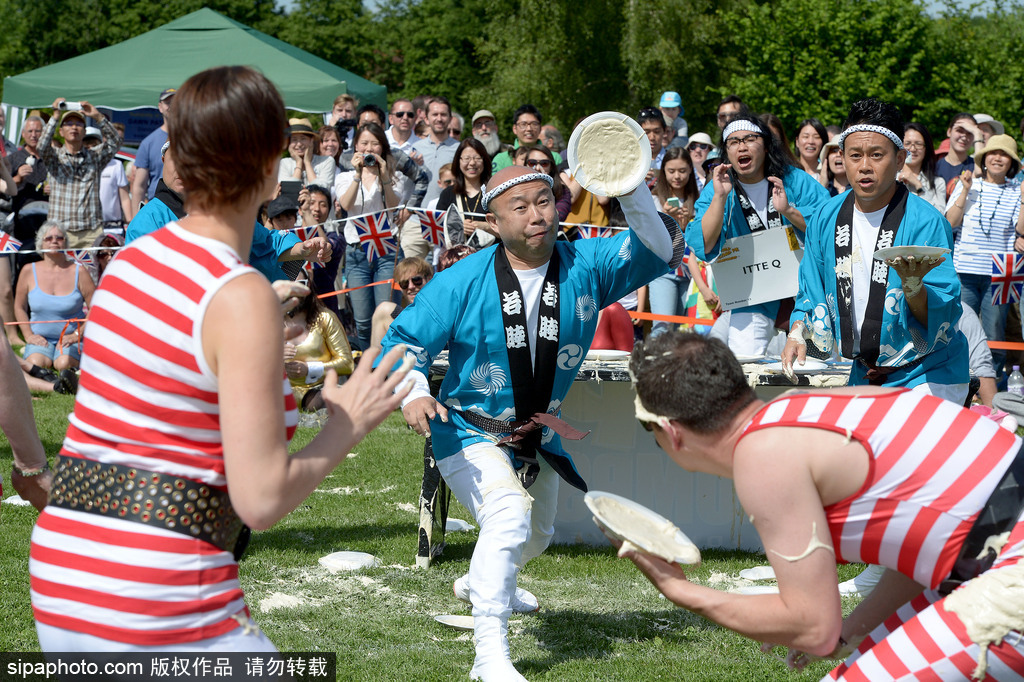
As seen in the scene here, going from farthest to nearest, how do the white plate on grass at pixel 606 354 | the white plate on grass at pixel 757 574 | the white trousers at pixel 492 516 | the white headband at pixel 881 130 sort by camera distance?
the white plate on grass at pixel 606 354 < the white plate on grass at pixel 757 574 < the white headband at pixel 881 130 < the white trousers at pixel 492 516

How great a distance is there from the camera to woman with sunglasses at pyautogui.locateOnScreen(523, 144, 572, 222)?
7.62 metres

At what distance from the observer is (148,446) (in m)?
1.74

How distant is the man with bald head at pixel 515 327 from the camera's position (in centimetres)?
397

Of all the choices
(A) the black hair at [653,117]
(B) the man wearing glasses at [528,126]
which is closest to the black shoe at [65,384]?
(B) the man wearing glasses at [528,126]

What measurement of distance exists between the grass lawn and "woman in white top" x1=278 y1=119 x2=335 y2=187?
14.5 ft

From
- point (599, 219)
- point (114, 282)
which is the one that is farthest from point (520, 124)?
point (114, 282)

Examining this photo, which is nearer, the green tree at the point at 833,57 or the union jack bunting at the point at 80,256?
the union jack bunting at the point at 80,256

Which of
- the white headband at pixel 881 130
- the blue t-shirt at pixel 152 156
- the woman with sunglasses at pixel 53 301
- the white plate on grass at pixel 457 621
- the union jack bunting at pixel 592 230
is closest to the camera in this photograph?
the white plate on grass at pixel 457 621

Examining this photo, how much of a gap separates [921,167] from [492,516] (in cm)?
586

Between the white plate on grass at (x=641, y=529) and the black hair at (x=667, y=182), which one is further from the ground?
the black hair at (x=667, y=182)

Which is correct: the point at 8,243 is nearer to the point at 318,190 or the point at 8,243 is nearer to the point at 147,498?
the point at 318,190

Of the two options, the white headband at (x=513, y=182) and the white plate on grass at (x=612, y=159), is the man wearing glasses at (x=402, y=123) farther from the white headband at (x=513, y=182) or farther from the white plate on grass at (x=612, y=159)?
the white plate on grass at (x=612, y=159)

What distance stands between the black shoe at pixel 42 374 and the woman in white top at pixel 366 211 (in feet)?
9.10

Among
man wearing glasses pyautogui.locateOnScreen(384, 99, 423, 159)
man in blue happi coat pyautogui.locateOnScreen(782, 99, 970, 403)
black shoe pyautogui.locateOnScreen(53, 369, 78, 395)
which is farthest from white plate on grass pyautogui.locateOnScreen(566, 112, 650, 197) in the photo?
black shoe pyautogui.locateOnScreen(53, 369, 78, 395)
